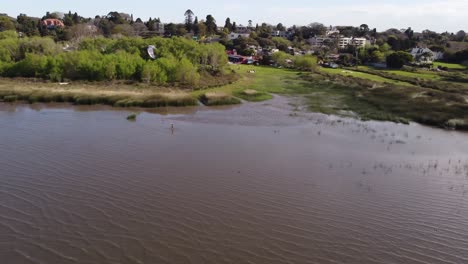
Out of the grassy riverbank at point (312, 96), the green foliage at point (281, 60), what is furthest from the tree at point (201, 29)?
the grassy riverbank at point (312, 96)

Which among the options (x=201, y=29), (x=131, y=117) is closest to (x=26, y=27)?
(x=201, y=29)

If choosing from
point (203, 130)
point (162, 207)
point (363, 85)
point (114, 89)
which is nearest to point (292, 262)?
point (162, 207)

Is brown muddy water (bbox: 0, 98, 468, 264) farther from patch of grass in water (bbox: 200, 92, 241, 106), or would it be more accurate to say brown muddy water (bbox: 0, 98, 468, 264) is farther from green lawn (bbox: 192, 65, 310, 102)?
green lawn (bbox: 192, 65, 310, 102)

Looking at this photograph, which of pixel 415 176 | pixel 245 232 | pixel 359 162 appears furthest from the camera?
pixel 359 162

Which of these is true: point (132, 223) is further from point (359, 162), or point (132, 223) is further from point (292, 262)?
point (359, 162)

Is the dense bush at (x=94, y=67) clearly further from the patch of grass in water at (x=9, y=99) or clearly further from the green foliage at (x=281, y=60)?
the green foliage at (x=281, y=60)

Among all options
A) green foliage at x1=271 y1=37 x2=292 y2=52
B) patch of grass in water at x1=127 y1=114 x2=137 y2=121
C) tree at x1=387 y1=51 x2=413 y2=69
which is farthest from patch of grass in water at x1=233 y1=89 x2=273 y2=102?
green foliage at x1=271 y1=37 x2=292 y2=52
